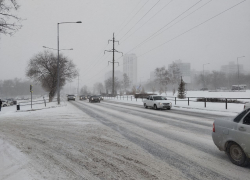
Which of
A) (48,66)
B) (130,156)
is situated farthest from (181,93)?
(130,156)

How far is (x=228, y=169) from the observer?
384cm

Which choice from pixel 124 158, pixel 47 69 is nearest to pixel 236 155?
pixel 124 158

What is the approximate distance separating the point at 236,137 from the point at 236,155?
0.45 meters

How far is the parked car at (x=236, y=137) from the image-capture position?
386cm

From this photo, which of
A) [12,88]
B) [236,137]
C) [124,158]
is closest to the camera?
[236,137]

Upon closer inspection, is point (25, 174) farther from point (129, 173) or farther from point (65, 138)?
point (65, 138)

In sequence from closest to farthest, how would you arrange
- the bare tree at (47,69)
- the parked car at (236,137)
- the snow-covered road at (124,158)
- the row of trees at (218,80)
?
1. the snow-covered road at (124,158)
2. the parked car at (236,137)
3. the bare tree at (47,69)
4. the row of trees at (218,80)

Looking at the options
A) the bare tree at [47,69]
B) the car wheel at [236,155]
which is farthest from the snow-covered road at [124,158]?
the bare tree at [47,69]

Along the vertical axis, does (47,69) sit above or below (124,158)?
above

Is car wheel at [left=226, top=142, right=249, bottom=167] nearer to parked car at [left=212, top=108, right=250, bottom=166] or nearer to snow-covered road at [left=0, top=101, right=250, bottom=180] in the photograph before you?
parked car at [left=212, top=108, right=250, bottom=166]

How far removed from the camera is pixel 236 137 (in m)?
4.05

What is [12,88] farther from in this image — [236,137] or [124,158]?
[236,137]

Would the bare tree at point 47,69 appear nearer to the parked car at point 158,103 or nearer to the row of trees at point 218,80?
the parked car at point 158,103

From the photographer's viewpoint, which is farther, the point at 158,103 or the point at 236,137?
the point at 158,103
